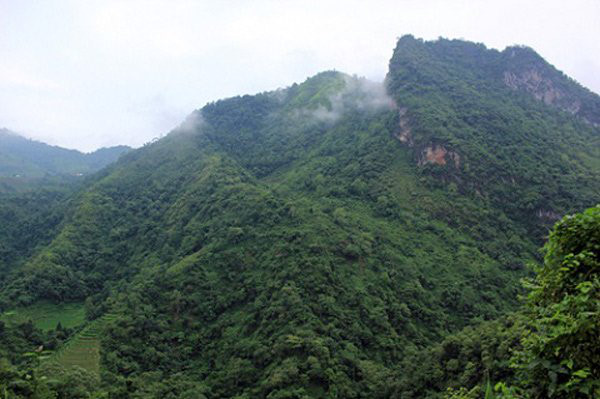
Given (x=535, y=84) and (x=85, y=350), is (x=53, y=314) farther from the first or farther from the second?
(x=535, y=84)

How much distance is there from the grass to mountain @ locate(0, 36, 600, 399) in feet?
5.87

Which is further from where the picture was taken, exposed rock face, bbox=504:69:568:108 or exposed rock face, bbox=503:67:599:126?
exposed rock face, bbox=504:69:568:108

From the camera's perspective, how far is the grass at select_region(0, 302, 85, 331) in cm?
5881

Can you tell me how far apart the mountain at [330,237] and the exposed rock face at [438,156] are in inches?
17.8

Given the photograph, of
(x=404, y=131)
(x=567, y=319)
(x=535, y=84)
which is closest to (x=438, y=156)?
(x=404, y=131)

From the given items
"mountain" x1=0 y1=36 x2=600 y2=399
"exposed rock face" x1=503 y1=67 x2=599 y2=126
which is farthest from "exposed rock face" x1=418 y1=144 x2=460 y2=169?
"exposed rock face" x1=503 y1=67 x2=599 y2=126

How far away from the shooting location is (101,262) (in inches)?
2977

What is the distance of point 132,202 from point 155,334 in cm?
5343

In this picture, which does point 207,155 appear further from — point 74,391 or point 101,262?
point 74,391

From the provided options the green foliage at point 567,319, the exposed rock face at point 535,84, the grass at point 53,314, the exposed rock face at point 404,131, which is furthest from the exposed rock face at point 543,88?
the green foliage at point 567,319

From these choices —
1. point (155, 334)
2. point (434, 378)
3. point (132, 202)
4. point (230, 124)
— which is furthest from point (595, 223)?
point (230, 124)

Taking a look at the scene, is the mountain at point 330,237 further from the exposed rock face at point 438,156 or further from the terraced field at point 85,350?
the terraced field at point 85,350

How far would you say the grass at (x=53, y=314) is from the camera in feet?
193

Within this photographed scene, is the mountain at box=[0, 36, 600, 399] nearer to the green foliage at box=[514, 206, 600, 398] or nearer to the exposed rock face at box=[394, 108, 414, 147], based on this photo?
the exposed rock face at box=[394, 108, 414, 147]
